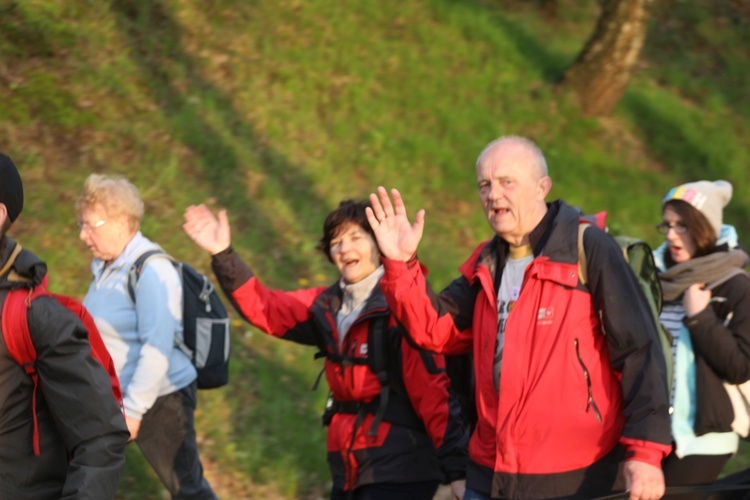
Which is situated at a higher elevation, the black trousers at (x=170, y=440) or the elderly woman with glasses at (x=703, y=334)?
the elderly woman with glasses at (x=703, y=334)

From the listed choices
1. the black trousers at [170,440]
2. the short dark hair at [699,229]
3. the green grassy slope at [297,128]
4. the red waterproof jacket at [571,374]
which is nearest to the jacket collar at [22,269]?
A: the red waterproof jacket at [571,374]

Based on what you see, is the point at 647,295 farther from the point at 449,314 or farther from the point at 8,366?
the point at 8,366

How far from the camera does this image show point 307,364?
8.68m

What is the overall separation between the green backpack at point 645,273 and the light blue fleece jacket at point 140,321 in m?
2.33

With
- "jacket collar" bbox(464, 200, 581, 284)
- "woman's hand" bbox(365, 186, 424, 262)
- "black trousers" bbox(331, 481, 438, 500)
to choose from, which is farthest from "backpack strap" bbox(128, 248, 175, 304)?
"jacket collar" bbox(464, 200, 581, 284)

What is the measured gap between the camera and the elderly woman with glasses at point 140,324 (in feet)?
17.3

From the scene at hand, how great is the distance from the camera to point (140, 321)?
5.29m

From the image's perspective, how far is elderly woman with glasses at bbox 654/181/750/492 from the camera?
497 cm

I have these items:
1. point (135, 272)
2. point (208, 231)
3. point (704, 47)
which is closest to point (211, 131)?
point (135, 272)

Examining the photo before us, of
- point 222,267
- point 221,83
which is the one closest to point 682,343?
point 222,267

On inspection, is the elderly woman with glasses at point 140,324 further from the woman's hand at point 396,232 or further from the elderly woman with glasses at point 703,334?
the elderly woman with glasses at point 703,334

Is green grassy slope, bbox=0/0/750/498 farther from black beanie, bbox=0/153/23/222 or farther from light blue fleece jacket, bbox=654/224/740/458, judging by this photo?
black beanie, bbox=0/153/23/222

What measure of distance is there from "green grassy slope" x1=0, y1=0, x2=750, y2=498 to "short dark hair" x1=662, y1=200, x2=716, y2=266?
3387 mm

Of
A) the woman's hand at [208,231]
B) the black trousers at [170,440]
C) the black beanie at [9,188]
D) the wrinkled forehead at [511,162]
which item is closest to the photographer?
the black beanie at [9,188]
